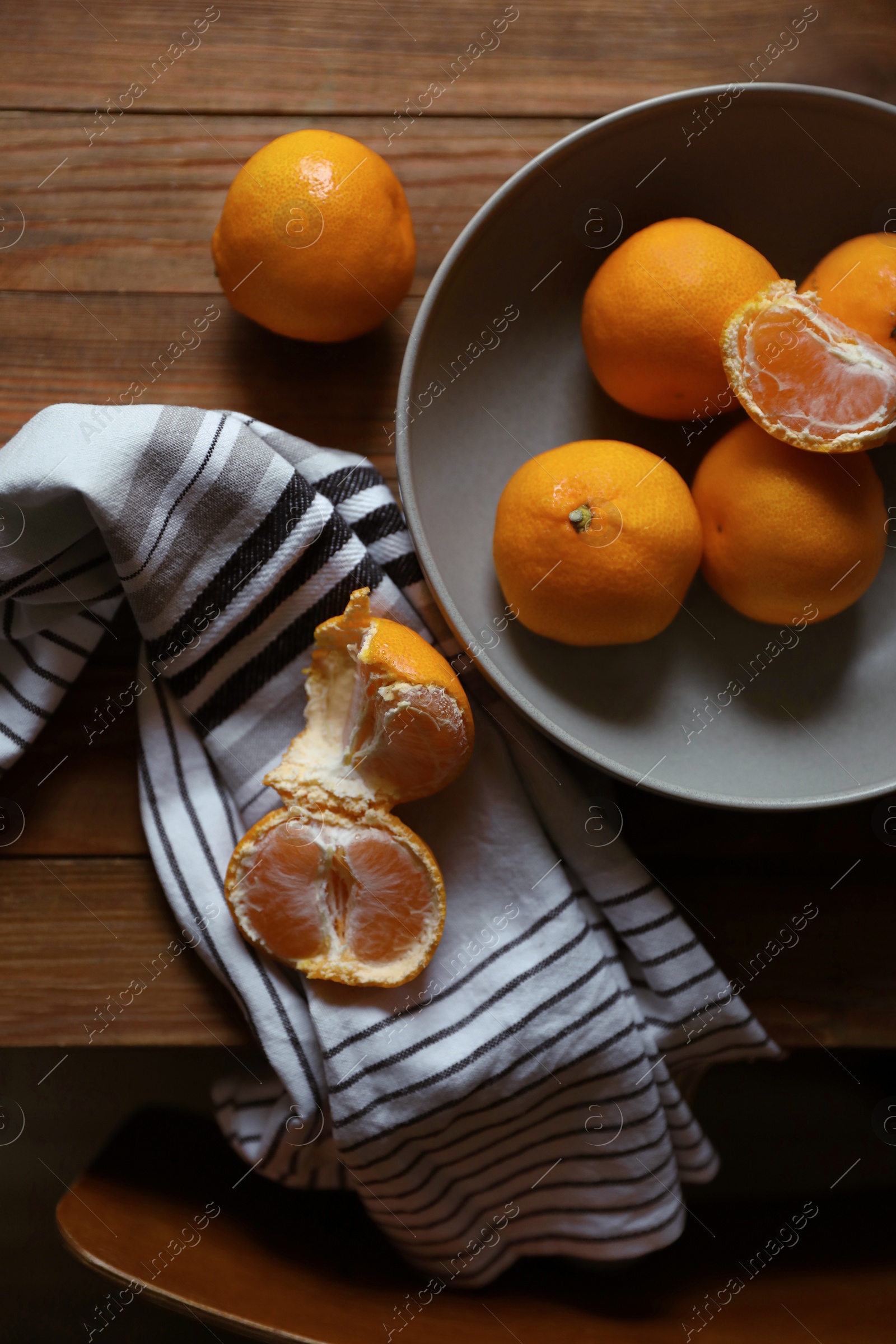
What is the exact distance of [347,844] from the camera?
0.73m

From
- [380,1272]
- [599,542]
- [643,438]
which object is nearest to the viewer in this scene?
[599,542]

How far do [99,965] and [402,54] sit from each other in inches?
35.9

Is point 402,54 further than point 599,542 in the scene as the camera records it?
Yes

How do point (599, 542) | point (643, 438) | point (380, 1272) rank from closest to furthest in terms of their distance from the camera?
1. point (599, 542)
2. point (643, 438)
3. point (380, 1272)

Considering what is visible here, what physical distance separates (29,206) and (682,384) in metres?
0.64

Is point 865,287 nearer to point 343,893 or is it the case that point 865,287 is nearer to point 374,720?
point 374,720

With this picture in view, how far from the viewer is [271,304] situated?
0.73 m

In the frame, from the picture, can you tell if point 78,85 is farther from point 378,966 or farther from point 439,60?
point 378,966

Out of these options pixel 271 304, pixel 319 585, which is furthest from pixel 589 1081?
pixel 271 304

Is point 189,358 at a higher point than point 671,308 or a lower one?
higher

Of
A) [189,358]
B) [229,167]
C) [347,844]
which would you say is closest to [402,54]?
[229,167]

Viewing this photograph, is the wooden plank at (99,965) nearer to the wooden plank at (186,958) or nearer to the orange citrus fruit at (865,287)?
the wooden plank at (186,958)

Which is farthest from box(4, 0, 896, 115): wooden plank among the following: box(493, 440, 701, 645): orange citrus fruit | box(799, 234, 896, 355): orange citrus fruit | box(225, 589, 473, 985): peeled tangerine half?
box(225, 589, 473, 985): peeled tangerine half

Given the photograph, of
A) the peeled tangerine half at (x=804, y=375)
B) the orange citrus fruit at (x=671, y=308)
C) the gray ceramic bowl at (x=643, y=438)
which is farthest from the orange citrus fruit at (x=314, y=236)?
the peeled tangerine half at (x=804, y=375)
